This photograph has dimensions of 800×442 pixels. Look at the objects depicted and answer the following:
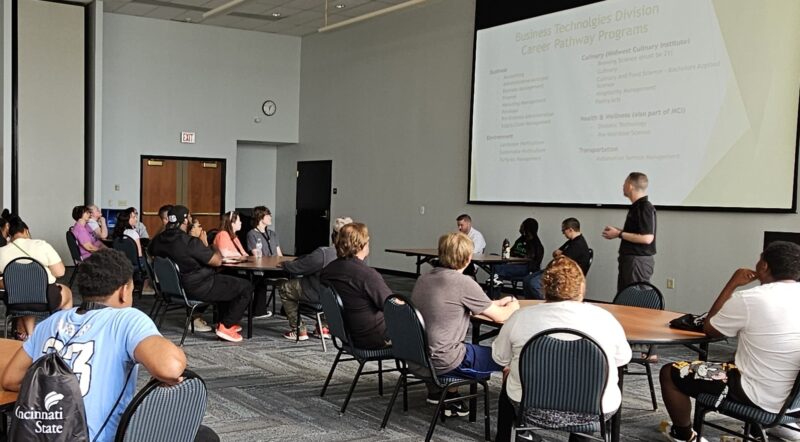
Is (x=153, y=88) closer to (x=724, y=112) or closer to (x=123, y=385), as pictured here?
(x=724, y=112)

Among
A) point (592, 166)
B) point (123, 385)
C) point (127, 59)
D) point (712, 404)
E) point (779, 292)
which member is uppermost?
point (127, 59)

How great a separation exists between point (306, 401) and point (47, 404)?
9.23 feet

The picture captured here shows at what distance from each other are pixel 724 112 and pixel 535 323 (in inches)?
213

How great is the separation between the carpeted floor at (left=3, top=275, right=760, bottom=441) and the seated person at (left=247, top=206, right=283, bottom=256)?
148 cm

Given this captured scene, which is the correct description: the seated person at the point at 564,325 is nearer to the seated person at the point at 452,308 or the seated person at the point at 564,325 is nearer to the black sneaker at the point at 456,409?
the seated person at the point at 452,308

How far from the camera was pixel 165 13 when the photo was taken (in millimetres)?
12500

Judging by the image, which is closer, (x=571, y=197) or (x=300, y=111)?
(x=571, y=197)

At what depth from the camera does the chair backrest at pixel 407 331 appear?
358 centimetres

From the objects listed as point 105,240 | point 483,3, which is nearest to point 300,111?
point 483,3

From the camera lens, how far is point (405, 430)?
13.3 feet

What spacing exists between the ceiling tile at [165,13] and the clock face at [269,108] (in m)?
2.20

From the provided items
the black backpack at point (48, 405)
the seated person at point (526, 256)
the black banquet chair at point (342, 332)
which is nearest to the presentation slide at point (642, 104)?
the seated person at point (526, 256)

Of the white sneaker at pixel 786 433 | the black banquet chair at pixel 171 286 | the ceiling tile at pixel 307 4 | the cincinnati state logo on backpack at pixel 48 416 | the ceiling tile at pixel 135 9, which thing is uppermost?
the ceiling tile at pixel 307 4

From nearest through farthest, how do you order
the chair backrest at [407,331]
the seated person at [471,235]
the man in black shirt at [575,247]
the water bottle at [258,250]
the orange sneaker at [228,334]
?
the chair backrest at [407,331] < the orange sneaker at [228,334] < the water bottle at [258,250] < the man in black shirt at [575,247] < the seated person at [471,235]
